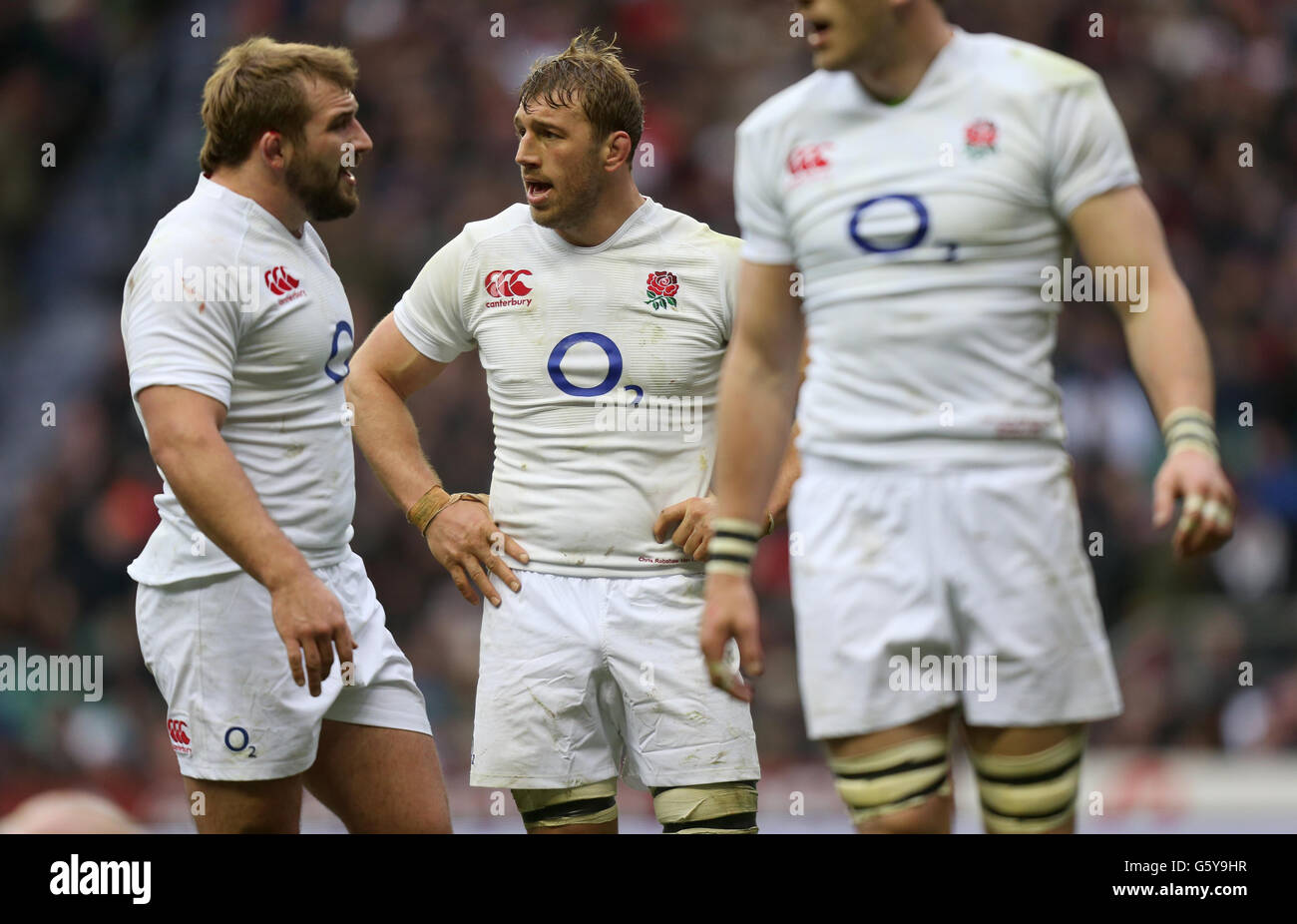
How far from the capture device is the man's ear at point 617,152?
4.44m

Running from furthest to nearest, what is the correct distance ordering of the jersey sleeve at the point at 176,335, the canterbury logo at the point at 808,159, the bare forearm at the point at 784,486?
the bare forearm at the point at 784,486, the jersey sleeve at the point at 176,335, the canterbury logo at the point at 808,159

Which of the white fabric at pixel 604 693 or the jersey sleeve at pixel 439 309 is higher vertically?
the jersey sleeve at pixel 439 309

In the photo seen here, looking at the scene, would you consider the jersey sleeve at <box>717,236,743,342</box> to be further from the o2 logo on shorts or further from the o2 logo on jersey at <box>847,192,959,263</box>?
the o2 logo on shorts

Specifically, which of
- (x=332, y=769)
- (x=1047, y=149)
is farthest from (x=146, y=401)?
(x=1047, y=149)

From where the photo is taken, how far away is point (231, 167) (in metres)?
4.43

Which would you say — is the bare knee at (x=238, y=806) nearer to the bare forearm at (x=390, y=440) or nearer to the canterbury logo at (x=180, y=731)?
the canterbury logo at (x=180, y=731)

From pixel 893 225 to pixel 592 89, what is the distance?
4.92 feet

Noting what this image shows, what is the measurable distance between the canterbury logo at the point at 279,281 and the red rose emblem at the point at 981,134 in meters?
1.87

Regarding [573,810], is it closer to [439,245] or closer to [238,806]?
[238,806]

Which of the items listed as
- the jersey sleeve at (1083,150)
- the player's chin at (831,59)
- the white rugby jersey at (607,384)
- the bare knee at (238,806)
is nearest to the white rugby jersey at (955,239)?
the jersey sleeve at (1083,150)

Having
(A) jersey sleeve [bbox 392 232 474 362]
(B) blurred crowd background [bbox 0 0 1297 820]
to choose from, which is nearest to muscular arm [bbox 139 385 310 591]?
(A) jersey sleeve [bbox 392 232 474 362]

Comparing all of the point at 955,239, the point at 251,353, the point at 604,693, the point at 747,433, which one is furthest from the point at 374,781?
the point at 955,239
